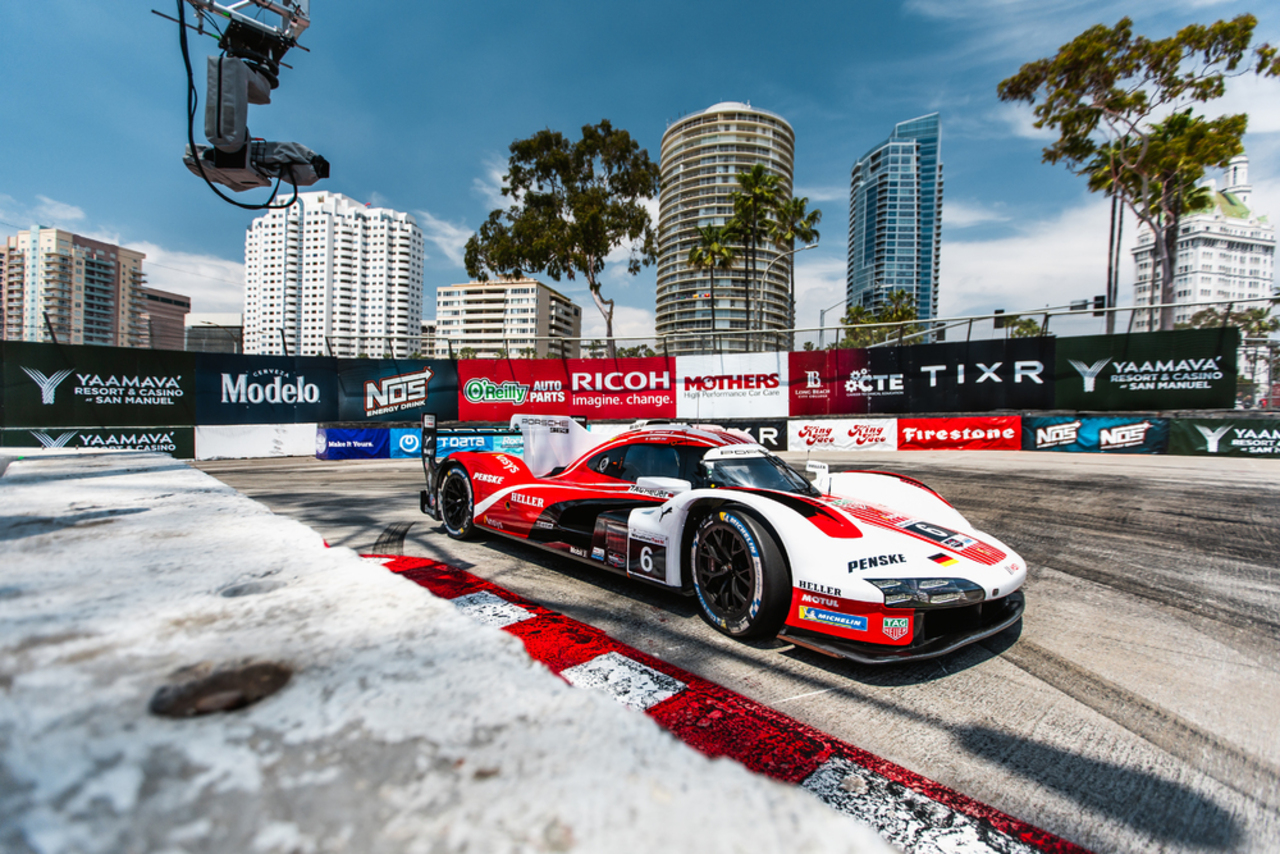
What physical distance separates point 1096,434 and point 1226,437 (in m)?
2.31

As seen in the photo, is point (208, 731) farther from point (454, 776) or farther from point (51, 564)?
point (51, 564)

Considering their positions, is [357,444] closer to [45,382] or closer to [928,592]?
[45,382]

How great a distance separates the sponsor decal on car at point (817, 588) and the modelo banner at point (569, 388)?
14.4 m

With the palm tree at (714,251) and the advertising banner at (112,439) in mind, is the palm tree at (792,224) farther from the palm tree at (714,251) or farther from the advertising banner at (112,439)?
the advertising banner at (112,439)

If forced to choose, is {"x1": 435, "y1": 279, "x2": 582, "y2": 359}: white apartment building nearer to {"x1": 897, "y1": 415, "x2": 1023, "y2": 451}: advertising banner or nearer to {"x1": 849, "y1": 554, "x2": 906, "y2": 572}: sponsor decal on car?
{"x1": 897, "y1": 415, "x2": 1023, "y2": 451}: advertising banner

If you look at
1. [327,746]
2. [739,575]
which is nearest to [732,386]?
[739,575]

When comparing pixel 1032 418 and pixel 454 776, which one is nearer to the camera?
pixel 454 776

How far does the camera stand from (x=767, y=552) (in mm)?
2992

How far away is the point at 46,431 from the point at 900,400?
21121 mm

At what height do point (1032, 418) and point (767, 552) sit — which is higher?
point (1032, 418)

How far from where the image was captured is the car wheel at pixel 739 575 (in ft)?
9.73

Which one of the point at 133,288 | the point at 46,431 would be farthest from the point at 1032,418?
the point at 133,288

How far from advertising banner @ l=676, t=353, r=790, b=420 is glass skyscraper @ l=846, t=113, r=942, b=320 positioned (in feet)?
468

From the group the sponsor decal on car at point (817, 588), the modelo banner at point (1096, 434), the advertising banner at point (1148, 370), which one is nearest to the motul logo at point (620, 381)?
the modelo banner at point (1096, 434)
